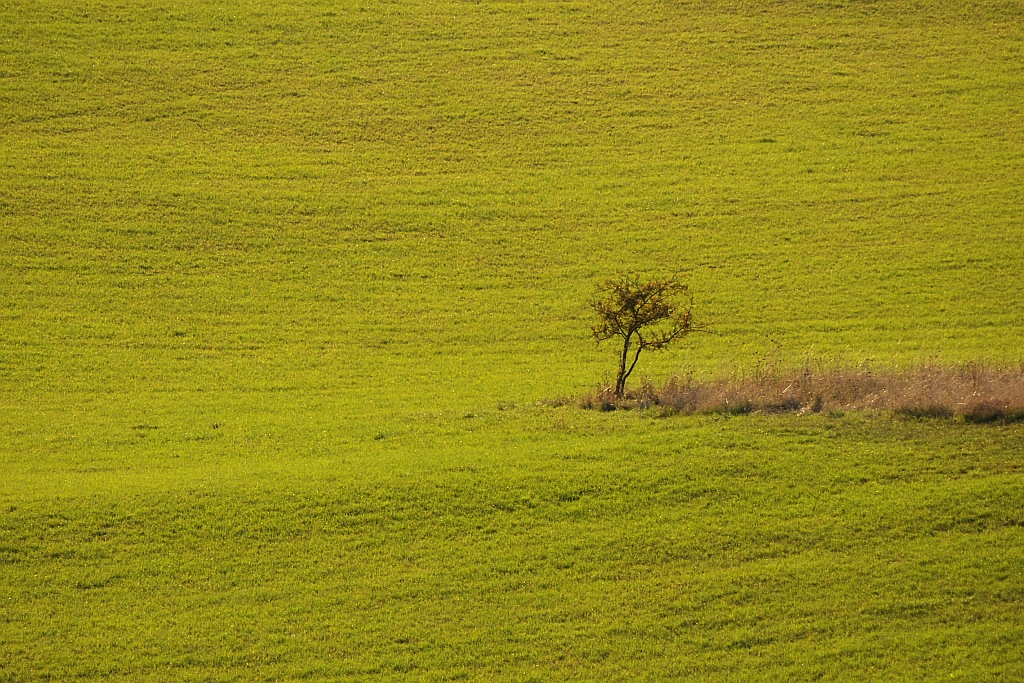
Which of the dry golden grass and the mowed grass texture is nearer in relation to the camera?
the mowed grass texture

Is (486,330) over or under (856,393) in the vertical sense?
over

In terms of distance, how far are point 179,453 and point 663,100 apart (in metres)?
29.8

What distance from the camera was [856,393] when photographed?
1902cm

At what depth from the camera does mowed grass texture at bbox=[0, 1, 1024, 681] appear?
523 inches

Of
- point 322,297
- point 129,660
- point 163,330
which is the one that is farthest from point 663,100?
point 129,660

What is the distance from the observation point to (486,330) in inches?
1123

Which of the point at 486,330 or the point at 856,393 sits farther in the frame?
the point at 486,330

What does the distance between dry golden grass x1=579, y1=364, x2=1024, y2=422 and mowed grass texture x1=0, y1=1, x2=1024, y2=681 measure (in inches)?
29.4

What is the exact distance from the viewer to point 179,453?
65.2 feet

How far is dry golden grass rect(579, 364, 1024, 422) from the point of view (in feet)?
58.5

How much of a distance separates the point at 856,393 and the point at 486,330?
11786 millimetres

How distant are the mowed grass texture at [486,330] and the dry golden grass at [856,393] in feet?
2.45

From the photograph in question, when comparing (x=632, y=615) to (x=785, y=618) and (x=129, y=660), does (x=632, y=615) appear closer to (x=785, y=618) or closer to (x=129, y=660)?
(x=785, y=618)

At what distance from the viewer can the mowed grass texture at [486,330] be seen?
43.6ft
